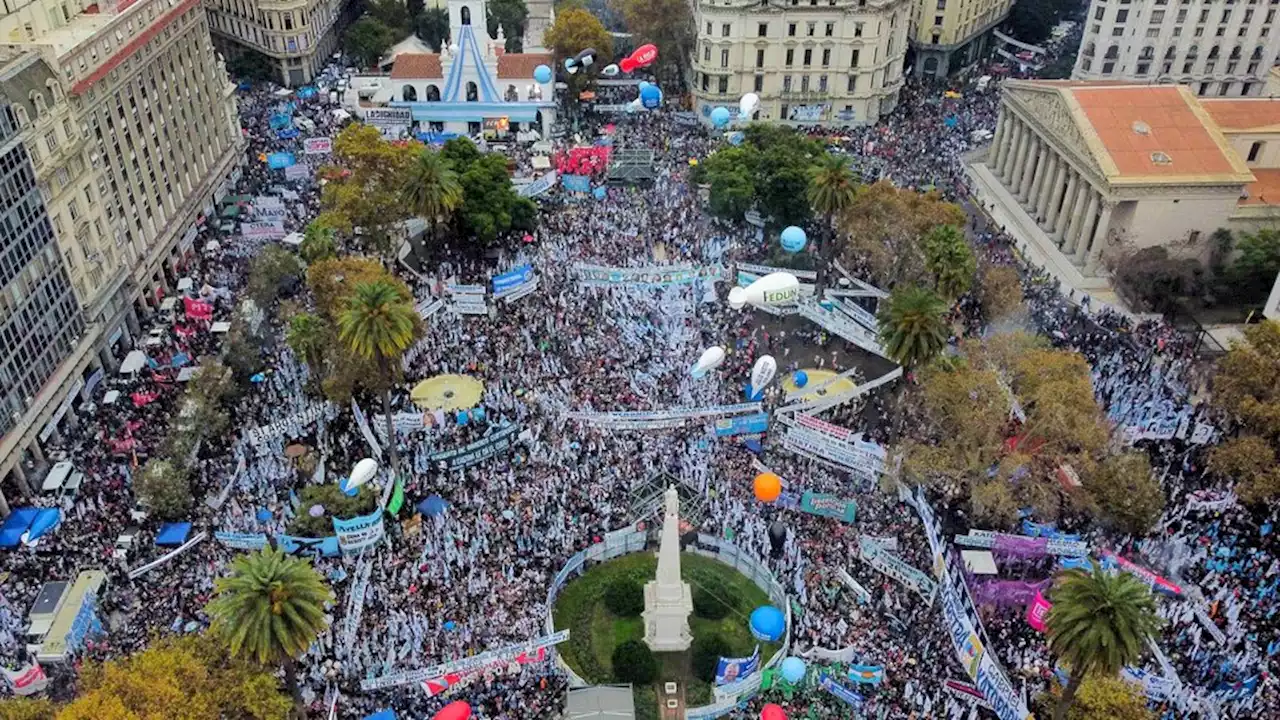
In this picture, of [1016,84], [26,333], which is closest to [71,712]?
[26,333]

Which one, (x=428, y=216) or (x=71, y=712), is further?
(x=428, y=216)

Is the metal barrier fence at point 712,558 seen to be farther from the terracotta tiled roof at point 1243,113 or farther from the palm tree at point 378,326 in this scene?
the terracotta tiled roof at point 1243,113

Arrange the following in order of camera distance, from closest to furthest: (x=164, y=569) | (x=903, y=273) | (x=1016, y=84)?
(x=164, y=569) < (x=903, y=273) < (x=1016, y=84)

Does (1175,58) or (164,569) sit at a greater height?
(1175,58)

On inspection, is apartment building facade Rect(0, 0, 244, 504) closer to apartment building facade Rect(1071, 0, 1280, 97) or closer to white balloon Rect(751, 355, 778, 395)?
white balloon Rect(751, 355, 778, 395)

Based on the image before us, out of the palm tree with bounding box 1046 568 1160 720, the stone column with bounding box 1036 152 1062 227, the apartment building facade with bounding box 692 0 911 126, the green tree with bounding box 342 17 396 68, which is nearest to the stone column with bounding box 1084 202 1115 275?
the stone column with bounding box 1036 152 1062 227

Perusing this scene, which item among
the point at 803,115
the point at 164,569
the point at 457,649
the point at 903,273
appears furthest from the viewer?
the point at 803,115

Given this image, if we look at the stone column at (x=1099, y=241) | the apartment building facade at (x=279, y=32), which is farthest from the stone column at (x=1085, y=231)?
the apartment building facade at (x=279, y=32)

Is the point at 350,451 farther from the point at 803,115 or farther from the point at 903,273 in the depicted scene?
the point at 803,115
